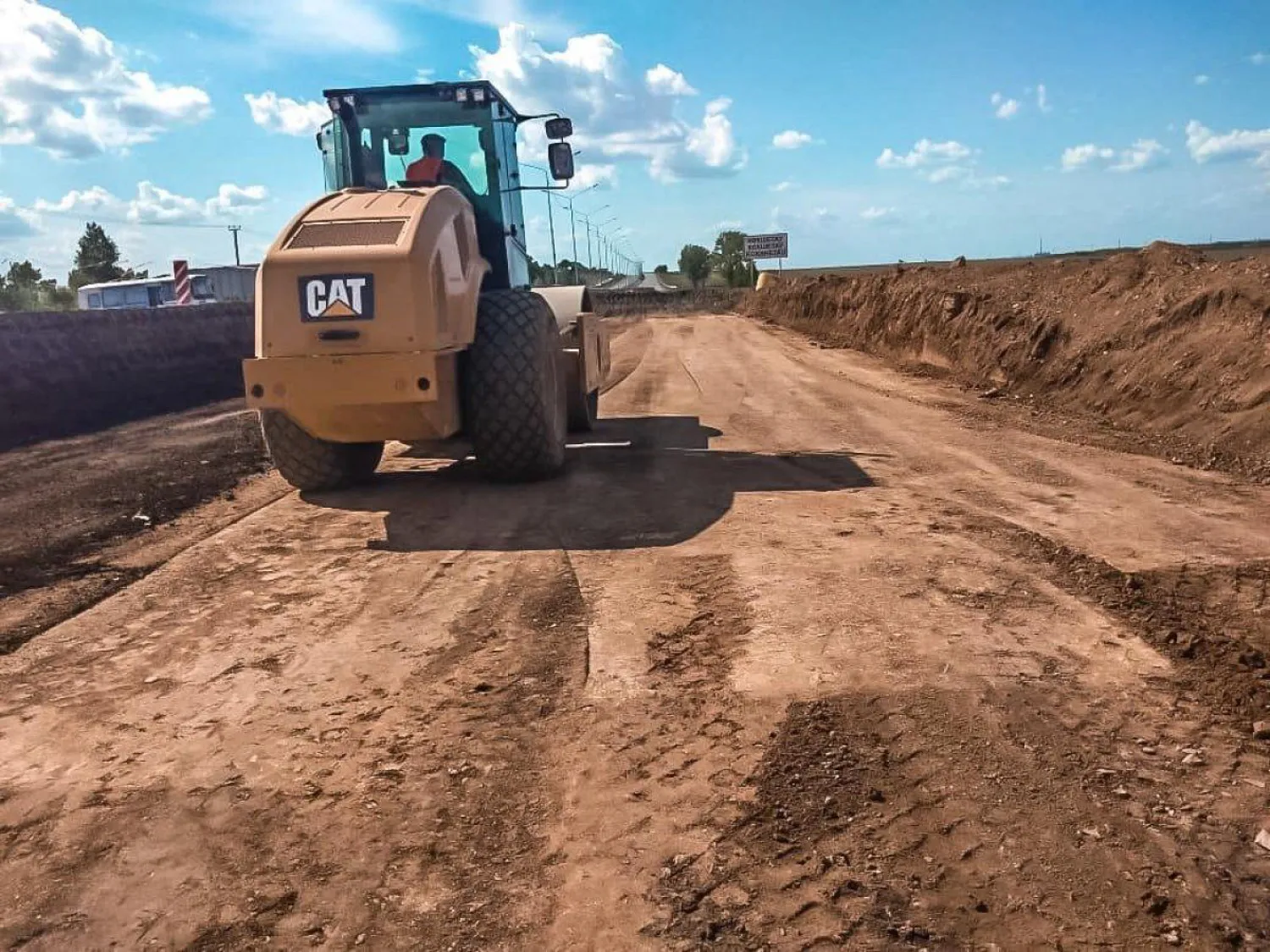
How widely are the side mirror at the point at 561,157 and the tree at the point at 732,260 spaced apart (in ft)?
236

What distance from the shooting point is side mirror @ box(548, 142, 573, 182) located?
Answer: 952 centimetres

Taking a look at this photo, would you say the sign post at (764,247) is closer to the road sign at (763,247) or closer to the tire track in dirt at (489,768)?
the road sign at (763,247)

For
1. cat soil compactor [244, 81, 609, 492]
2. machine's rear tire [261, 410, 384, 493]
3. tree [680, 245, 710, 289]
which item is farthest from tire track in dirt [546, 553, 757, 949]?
tree [680, 245, 710, 289]

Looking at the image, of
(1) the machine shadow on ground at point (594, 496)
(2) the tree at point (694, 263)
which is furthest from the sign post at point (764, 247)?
(1) the machine shadow on ground at point (594, 496)

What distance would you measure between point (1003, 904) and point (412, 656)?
2822 mm

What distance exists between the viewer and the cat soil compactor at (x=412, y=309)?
6934 millimetres

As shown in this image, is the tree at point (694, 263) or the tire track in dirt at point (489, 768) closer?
the tire track in dirt at point (489, 768)

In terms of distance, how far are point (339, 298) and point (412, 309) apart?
506 mm

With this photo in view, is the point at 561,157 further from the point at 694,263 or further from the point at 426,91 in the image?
the point at 694,263

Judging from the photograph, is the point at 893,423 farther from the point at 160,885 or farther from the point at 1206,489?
the point at 160,885

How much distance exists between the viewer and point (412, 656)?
15.5 ft

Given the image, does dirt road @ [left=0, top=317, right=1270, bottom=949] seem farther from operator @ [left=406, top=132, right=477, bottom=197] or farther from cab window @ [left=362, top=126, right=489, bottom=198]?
cab window @ [left=362, top=126, right=489, bottom=198]

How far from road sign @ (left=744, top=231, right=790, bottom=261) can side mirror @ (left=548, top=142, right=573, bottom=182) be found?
245 ft

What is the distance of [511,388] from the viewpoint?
306 inches
